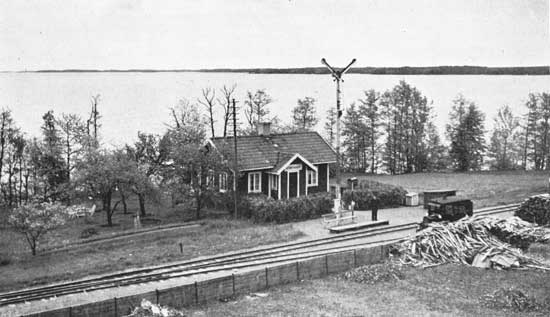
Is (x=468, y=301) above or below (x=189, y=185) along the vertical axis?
below

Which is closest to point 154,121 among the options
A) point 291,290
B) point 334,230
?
point 334,230

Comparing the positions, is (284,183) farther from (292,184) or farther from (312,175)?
(312,175)

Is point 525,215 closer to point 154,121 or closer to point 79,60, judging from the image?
point 79,60

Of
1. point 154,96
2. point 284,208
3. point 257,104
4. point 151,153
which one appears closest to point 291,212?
point 284,208

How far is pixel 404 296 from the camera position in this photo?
1673 cm

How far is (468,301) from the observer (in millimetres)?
16344

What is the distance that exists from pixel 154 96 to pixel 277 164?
7573cm

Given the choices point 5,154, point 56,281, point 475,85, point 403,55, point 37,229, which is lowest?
point 56,281

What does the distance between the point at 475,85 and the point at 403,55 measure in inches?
3609

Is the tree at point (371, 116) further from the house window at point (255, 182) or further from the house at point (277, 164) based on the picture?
the house window at point (255, 182)

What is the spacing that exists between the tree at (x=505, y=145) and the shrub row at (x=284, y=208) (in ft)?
131

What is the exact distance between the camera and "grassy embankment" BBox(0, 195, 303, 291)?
2183cm

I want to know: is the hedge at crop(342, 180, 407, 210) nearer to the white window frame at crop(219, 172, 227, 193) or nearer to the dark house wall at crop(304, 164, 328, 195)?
the dark house wall at crop(304, 164, 328, 195)

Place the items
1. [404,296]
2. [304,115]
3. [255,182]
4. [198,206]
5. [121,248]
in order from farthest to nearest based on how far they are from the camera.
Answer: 1. [304,115]
2. [255,182]
3. [198,206]
4. [121,248]
5. [404,296]
